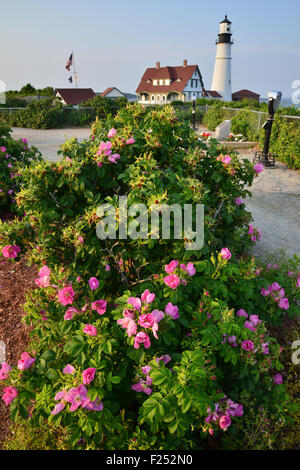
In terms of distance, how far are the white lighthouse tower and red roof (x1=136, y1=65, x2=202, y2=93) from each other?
15.5ft

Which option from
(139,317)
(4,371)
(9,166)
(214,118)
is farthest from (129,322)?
(214,118)

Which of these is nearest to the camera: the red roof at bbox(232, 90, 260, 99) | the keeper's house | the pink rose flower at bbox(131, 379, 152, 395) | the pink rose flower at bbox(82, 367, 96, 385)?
the pink rose flower at bbox(82, 367, 96, 385)

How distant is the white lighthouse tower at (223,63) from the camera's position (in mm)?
49978

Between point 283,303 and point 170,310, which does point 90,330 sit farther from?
point 283,303

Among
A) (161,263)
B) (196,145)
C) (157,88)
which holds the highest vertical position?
(157,88)

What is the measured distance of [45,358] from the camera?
241 cm

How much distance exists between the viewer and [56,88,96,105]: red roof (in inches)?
1800

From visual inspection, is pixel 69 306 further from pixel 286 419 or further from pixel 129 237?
pixel 286 419

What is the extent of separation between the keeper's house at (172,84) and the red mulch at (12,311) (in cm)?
5396

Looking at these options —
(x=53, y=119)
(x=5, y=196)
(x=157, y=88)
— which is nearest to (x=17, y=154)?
(x=5, y=196)

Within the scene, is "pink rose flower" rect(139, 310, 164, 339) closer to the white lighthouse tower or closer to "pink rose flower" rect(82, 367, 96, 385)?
"pink rose flower" rect(82, 367, 96, 385)

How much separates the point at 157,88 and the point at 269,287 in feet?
190

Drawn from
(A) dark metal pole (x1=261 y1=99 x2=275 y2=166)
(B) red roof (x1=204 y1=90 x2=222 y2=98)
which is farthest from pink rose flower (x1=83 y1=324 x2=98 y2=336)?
(B) red roof (x1=204 y1=90 x2=222 y2=98)

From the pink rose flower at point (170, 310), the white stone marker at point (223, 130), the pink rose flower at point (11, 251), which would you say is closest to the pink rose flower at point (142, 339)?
the pink rose flower at point (170, 310)
